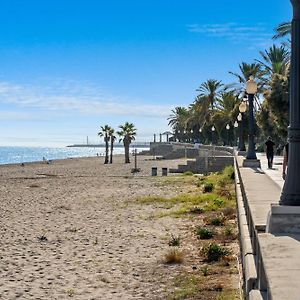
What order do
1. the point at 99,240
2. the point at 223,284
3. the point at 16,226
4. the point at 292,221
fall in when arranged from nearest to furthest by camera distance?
the point at 292,221
the point at 223,284
the point at 99,240
the point at 16,226

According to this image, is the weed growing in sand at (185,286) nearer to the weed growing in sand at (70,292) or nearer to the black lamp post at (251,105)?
the weed growing in sand at (70,292)

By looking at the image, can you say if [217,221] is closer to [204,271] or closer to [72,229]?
[72,229]

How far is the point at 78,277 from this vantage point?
1127cm

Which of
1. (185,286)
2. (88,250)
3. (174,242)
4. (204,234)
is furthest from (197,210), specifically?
(185,286)

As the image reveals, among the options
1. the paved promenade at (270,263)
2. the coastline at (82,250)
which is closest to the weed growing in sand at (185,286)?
the coastline at (82,250)

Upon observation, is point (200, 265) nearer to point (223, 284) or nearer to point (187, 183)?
point (223, 284)

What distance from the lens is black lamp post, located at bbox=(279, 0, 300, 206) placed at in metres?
6.40

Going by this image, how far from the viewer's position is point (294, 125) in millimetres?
6512

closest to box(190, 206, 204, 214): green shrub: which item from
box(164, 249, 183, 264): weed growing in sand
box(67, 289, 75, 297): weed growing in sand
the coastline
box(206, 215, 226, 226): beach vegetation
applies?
the coastline

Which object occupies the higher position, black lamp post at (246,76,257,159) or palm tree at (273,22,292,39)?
palm tree at (273,22,292,39)

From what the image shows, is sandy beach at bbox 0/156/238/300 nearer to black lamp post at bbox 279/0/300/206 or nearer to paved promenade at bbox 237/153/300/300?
paved promenade at bbox 237/153/300/300

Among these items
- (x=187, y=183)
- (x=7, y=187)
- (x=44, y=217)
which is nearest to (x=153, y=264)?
(x=44, y=217)

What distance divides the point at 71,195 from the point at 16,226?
1199 cm

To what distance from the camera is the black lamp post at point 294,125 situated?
640 cm
